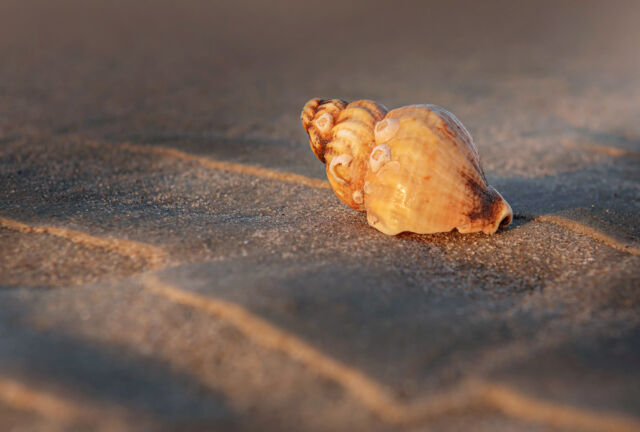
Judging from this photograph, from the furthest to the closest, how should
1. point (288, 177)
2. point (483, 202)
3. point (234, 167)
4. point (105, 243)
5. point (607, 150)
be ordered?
point (607, 150), point (234, 167), point (288, 177), point (483, 202), point (105, 243)

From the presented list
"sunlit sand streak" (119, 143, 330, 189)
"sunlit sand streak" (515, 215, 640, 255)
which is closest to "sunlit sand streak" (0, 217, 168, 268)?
"sunlit sand streak" (119, 143, 330, 189)

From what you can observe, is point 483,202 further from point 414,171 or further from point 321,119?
point 321,119

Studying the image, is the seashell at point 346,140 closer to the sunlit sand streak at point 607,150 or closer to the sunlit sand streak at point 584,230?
the sunlit sand streak at point 584,230

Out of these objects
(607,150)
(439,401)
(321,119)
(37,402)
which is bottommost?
(37,402)

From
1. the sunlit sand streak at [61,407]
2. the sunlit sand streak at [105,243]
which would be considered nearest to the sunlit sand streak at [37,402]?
the sunlit sand streak at [61,407]

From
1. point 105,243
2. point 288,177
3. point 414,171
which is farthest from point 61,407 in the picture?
point 288,177

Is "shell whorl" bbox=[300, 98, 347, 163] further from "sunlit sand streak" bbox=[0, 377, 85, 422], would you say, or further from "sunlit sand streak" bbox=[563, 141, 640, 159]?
"sunlit sand streak" bbox=[563, 141, 640, 159]
